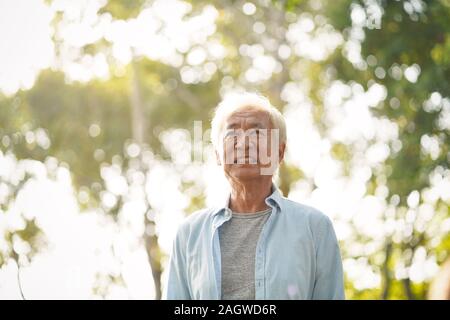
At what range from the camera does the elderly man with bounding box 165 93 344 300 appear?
106 inches

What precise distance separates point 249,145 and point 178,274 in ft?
2.00

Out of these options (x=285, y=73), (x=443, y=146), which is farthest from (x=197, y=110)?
(x=443, y=146)

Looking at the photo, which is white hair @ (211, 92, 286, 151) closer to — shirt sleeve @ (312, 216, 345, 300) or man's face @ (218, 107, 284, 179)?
man's face @ (218, 107, 284, 179)

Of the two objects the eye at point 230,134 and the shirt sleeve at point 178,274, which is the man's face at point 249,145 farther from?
the shirt sleeve at point 178,274

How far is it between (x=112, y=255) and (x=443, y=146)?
1083cm

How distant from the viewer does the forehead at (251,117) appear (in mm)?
2902

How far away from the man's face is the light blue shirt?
13 centimetres

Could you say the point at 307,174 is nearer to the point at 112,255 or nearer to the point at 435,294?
the point at 112,255

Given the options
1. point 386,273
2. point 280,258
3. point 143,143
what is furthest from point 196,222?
point 386,273

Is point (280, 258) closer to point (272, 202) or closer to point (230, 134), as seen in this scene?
point (272, 202)

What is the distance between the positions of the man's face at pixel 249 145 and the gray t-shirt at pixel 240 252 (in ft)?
0.59

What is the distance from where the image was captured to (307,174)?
66.7ft

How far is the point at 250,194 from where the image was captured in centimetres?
288

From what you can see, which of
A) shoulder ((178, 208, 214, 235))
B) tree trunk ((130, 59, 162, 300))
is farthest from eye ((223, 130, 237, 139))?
tree trunk ((130, 59, 162, 300))
